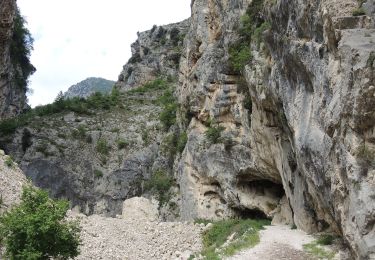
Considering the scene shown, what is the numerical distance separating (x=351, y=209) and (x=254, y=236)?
800 centimetres

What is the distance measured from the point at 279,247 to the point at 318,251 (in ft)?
5.49

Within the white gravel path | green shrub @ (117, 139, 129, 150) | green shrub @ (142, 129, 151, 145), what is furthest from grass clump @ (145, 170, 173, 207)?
the white gravel path

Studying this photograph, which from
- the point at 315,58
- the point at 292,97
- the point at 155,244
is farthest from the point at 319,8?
the point at 155,244

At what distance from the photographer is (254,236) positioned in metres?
20.0

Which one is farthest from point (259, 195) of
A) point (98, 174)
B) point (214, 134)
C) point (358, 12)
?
point (98, 174)

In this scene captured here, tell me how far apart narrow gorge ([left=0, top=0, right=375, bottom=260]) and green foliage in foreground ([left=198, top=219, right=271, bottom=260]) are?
2121mm

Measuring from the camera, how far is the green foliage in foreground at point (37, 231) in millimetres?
14961

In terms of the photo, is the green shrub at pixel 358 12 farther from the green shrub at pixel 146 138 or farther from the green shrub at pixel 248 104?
the green shrub at pixel 146 138

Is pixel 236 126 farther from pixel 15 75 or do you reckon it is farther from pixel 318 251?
pixel 15 75

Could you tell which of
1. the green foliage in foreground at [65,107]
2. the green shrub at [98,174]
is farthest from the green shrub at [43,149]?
the green shrub at [98,174]

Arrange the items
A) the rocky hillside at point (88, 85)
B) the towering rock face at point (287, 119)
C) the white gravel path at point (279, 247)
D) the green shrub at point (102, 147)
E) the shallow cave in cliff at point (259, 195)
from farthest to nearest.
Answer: the rocky hillside at point (88, 85) → the green shrub at point (102, 147) → the shallow cave in cliff at point (259, 195) → the white gravel path at point (279, 247) → the towering rock face at point (287, 119)

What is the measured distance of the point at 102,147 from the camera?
44.5 m

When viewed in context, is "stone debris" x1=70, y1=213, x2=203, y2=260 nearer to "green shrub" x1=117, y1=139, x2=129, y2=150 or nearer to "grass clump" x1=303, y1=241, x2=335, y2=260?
"grass clump" x1=303, y1=241, x2=335, y2=260

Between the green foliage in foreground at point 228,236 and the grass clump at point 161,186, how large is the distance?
8.53 m
